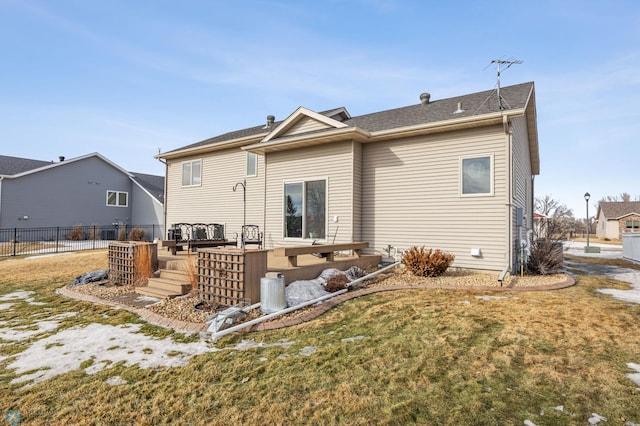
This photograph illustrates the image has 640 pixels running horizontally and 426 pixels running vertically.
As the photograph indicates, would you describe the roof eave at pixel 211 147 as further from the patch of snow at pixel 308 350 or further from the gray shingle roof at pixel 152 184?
the gray shingle roof at pixel 152 184

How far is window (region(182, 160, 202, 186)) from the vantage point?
14.0 meters

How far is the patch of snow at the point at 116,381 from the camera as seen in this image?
3191mm

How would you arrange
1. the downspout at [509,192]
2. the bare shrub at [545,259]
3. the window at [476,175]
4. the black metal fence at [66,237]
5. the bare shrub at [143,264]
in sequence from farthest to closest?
the black metal fence at [66,237]
the bare shrub at [545,259]
the window at [476,175]
the downspout at [509,192]
the bare shrub at [143,264]

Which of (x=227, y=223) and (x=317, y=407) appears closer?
(x=317, y=407)

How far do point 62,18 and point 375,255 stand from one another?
11.5 meters

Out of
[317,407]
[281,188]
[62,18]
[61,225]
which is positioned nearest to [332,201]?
[281,188]

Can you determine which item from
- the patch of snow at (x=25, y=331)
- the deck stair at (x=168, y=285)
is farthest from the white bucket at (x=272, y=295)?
the patch of snow at (x=25, y=331)

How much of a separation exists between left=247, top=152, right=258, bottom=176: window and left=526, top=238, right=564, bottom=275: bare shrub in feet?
30.0

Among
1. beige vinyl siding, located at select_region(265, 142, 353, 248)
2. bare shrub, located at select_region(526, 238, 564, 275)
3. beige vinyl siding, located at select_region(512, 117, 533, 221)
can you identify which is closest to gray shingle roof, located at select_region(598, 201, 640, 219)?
beige vinyl siding, located at select_region(512, 117, 533, 221)

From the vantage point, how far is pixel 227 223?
12898 millimetres

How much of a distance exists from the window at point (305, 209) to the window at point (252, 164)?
210 cm

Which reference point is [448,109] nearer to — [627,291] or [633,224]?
[627,291]

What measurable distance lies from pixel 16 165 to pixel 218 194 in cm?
1773

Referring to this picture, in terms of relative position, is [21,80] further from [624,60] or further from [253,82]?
[624,60]
